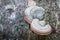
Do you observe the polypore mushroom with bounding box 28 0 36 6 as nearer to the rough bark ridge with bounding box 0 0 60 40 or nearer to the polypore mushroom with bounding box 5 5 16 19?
the rough bark ridge with bounding box 0 0 60 40

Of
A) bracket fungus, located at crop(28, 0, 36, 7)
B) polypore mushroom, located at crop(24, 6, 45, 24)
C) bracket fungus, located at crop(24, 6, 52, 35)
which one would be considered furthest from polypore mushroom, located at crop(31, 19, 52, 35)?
bracket fungus, located at crop(28, 0, 36, 7)

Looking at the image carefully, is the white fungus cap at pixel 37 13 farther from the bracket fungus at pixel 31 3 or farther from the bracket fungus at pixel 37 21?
the bracket fungus at pixel 31 3

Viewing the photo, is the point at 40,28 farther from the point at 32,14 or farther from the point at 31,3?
the point at 31,3

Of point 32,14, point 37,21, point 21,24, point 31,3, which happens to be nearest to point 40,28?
point 37,21

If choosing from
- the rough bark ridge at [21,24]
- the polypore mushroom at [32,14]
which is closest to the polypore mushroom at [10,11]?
the rough bark ridge at [21,24]

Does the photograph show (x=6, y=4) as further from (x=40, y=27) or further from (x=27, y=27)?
(x=40, y=27)

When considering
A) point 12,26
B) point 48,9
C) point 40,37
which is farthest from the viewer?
point 48,9

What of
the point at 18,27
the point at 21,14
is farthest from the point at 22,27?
the point at 21,14

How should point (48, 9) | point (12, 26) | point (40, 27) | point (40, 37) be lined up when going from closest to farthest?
point (40, 27) < point (40, 37) < point (12, 26) < point (48, 9)
